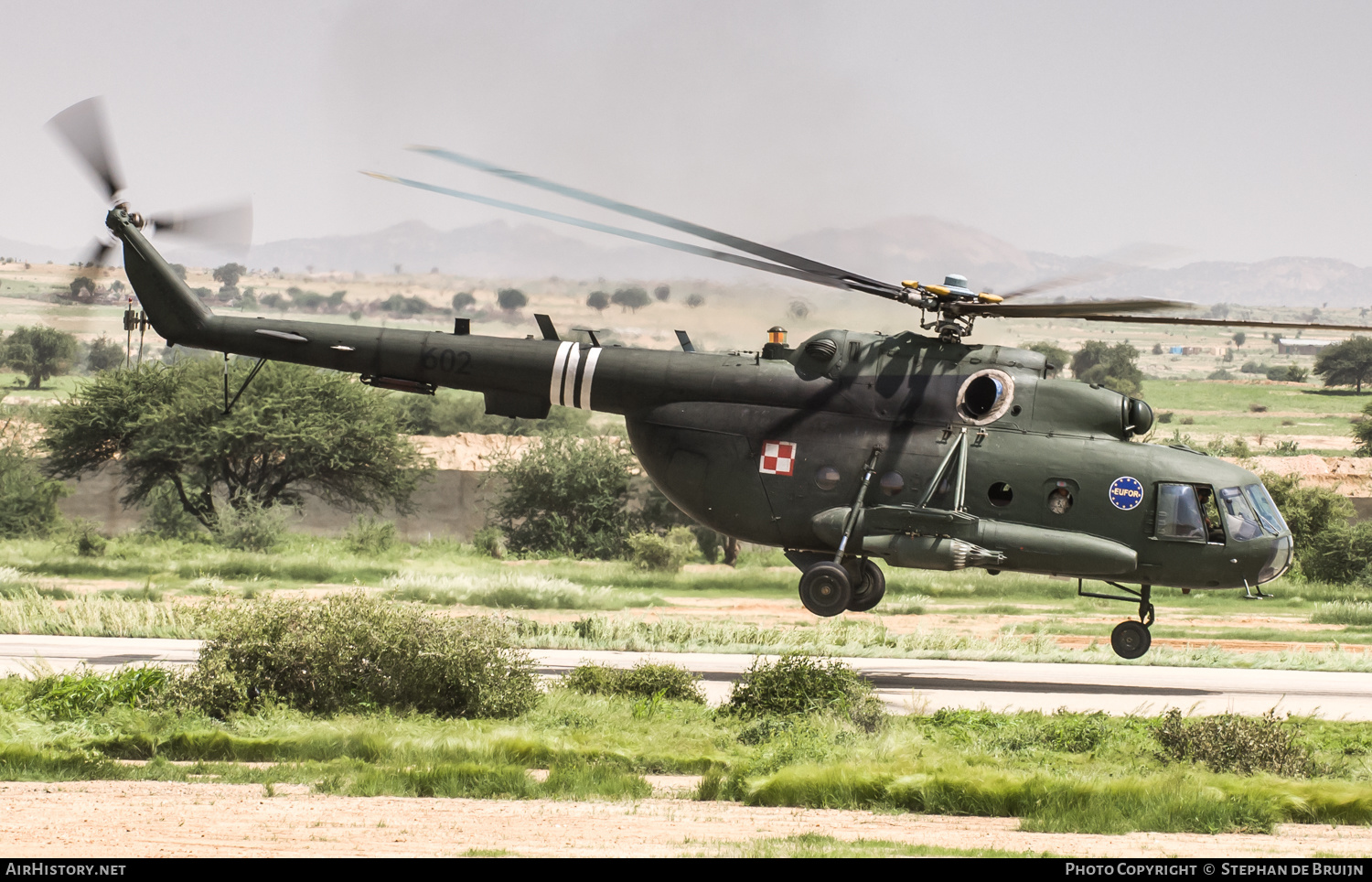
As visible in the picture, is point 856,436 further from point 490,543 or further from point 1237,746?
point 490,543

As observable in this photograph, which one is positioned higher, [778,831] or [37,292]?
[37,292]

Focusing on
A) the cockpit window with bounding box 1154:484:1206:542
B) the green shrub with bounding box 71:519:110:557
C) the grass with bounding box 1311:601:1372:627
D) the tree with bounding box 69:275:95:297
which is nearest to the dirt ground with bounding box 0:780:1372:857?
the cockpit window with bounding box 1154:484:1206:542

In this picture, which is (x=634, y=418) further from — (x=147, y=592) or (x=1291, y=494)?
(x=1291, y=494)

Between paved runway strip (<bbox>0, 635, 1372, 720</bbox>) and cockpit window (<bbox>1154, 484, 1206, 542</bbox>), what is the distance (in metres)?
2.40

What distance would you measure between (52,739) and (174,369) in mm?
38612

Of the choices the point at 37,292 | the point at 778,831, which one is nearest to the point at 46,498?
the point at 778,831

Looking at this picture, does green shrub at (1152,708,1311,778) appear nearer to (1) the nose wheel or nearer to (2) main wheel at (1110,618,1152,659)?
(2) main wheel at (1110,618,1152,659)

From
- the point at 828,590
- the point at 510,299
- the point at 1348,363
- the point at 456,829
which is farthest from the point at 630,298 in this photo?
the point at 1348,363

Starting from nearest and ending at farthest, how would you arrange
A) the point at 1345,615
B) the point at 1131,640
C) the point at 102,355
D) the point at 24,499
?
the point at 1131,640 < the point at 1345,615 < the point at 24,499 < the point at 102,355

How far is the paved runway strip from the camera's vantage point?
17.7 m

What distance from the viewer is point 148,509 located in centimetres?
5719

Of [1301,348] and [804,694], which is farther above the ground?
[1301,348]

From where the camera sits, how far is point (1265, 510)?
17375 mm

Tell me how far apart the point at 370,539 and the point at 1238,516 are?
117 ft
